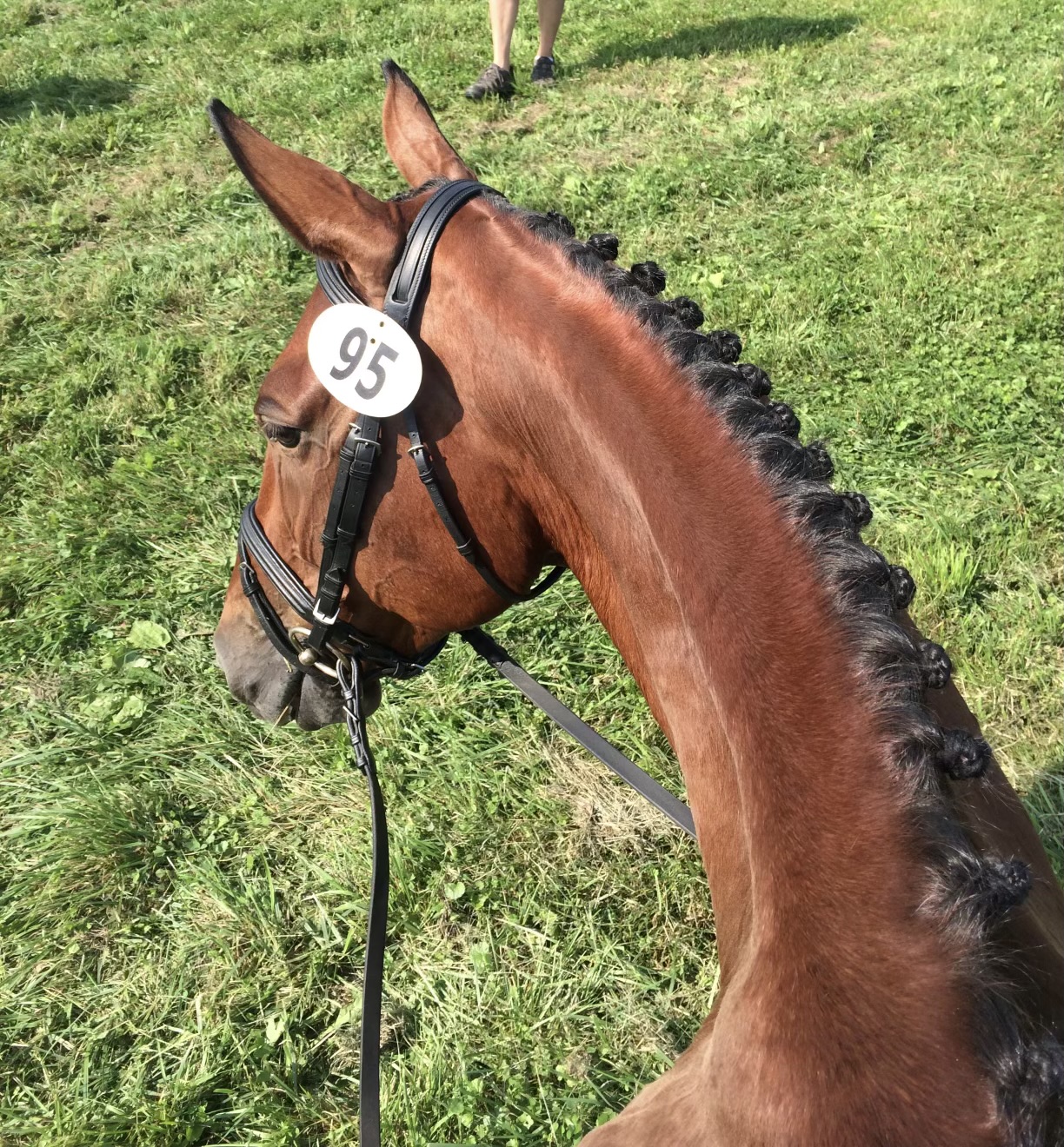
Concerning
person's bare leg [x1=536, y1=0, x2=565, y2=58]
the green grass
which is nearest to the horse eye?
the green grass

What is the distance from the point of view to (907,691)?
956 millimetres

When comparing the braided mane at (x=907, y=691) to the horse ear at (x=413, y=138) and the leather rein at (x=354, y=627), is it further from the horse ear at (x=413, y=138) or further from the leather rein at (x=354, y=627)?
the horse ear at (x=413, y=138)

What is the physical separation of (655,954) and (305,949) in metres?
1.07

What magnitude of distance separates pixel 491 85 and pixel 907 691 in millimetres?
7301

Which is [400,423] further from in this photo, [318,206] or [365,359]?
[318,206]

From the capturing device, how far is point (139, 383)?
15.1ft

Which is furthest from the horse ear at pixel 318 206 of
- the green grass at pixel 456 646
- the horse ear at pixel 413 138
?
the green grass at pixel 456 646

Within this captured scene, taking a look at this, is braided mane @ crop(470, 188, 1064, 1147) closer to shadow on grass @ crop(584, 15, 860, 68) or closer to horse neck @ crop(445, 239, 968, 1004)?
horse neck @ crop(445, 239, 968, 1004)

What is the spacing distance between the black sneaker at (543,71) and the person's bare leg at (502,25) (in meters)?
0.25

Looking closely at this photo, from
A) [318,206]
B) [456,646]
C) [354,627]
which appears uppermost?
[318,206]

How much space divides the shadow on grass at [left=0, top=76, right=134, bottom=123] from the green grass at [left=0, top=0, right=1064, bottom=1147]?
0.10 metres

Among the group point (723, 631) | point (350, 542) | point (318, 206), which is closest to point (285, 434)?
point (350, 542)

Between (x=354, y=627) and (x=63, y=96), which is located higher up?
(x=63, y=96)

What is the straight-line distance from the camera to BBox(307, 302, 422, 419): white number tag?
133 centimetres
